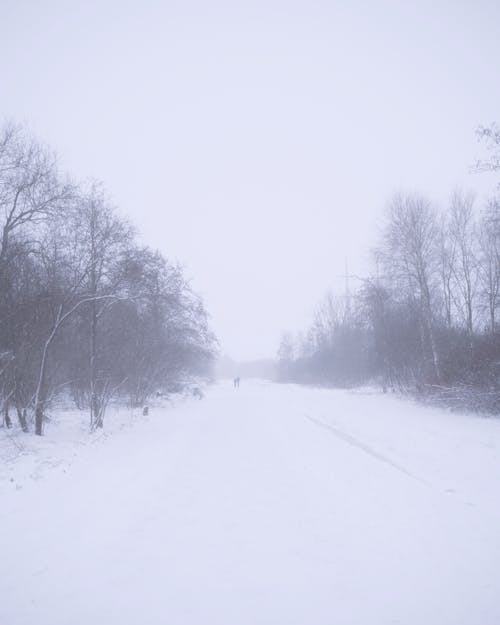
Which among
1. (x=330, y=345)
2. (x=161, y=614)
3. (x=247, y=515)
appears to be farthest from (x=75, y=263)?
(x=330, y=345)

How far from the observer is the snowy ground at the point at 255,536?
301cm

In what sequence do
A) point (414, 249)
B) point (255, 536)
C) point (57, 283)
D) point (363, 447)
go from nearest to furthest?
point (255, 536) → point (363, 447) → point (57, 283) → point (414, 249)

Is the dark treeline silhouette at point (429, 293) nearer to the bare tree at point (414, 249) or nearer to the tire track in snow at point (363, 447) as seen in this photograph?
the bare tree at point (414, 249)

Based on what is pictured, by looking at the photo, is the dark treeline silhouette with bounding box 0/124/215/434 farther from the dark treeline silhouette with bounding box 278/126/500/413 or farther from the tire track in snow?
the dark treeline silhouette with bounding box 278/126/500/413

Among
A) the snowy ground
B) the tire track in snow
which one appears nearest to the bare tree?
the tire track in snow

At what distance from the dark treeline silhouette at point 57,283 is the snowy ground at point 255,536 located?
284 centimetres

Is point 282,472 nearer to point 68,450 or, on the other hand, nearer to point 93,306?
point 68,450

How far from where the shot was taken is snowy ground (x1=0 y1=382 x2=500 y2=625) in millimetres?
3006

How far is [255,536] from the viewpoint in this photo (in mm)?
4152

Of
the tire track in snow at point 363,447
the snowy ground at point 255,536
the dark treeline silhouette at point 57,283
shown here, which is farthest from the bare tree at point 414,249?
the dark treeline silhouette at point 57,283

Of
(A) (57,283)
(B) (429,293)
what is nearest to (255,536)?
(A) (57,283)

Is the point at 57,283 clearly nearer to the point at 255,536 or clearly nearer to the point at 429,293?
the point at 255,536

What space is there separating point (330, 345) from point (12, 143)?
153 feet

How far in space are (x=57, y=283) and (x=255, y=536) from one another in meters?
9.93
